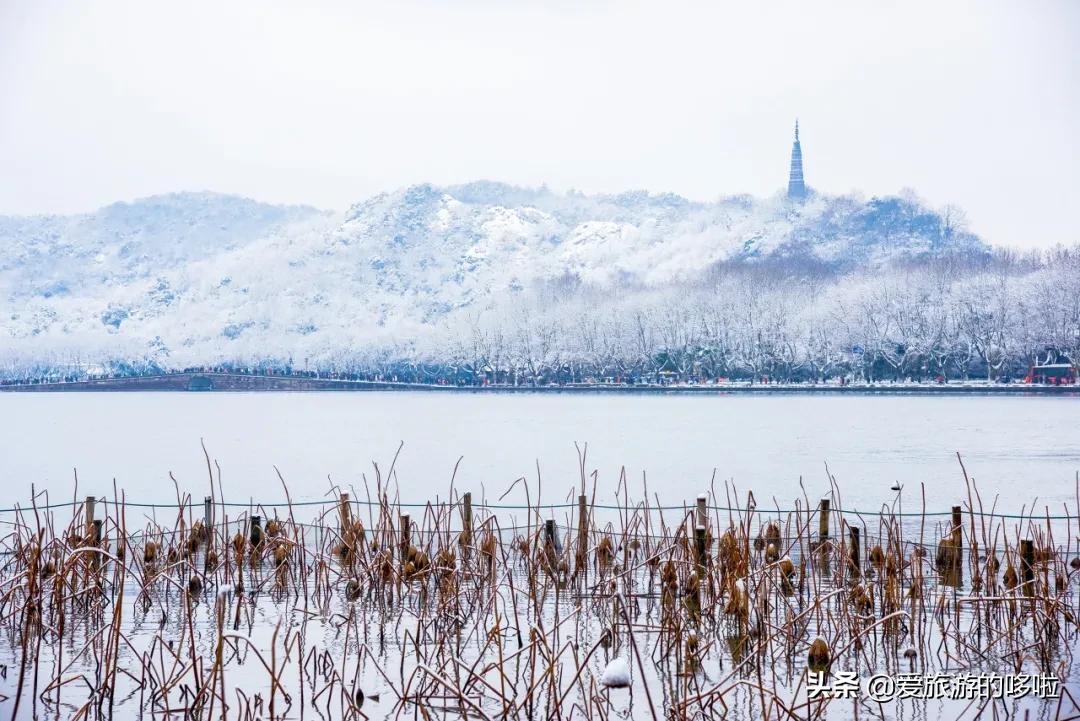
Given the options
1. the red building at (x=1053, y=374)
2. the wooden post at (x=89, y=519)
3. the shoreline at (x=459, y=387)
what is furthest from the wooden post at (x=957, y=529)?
the red building at (x=1053, y=374)

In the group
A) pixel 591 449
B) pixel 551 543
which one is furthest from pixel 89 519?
pixel 591 449

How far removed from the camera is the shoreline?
90688 mm

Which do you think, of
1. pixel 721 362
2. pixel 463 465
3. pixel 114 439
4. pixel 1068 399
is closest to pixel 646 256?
pixel 721 362

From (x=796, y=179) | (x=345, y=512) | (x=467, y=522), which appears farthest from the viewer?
(x=796, y=179)

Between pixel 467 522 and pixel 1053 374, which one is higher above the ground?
pixel 1053 374

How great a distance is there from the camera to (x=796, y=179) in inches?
7741

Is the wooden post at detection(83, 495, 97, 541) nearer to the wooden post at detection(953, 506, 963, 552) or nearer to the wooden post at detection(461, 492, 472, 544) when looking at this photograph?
the wooden post at detection(461, 492, 472, 544)

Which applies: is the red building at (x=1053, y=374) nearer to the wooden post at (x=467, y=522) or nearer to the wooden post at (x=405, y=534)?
the wooden post at (x=467, y=522)

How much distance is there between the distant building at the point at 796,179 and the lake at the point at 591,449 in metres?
106

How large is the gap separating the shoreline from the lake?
2740 mm

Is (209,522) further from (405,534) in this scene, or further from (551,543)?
(551,543)

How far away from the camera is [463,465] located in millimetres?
42000

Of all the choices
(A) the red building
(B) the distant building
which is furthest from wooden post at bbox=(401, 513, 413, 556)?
(B) the distant building

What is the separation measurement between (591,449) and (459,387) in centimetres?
7781
